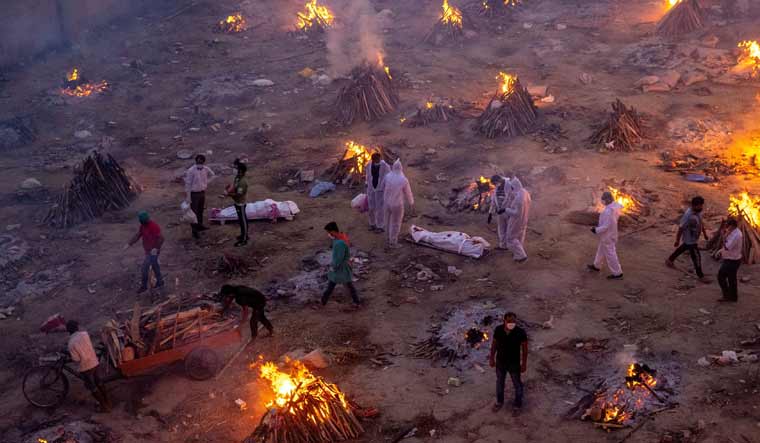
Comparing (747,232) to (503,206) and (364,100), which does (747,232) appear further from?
(364,100)

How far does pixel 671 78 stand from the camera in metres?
18.9

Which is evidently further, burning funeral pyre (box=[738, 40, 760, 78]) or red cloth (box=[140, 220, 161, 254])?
burning funeral pyre (box=[738, 40, 760, 78])

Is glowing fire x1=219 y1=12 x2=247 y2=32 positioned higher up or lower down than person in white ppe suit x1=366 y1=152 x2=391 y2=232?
higher up

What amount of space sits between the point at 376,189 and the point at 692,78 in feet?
40.0

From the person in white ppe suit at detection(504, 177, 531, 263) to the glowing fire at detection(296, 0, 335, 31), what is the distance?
17.3m

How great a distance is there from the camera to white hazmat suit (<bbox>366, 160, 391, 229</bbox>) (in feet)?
39.5

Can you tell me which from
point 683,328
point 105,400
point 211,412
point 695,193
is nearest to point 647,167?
point 695,193

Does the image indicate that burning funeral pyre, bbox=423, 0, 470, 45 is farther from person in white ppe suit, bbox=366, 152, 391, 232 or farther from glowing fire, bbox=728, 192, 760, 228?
glowing fire, bbox=728, 192, 760, 228

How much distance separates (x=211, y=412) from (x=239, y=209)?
4.92 m

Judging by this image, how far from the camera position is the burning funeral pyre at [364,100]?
18.5 metres

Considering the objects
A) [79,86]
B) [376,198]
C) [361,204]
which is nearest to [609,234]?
[376,198]

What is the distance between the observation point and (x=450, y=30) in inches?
971

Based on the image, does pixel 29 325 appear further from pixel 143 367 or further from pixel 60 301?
pixel 143 367

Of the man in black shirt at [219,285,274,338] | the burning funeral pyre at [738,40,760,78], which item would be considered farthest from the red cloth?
the burning funeral pyre at [738,40,760,78]
